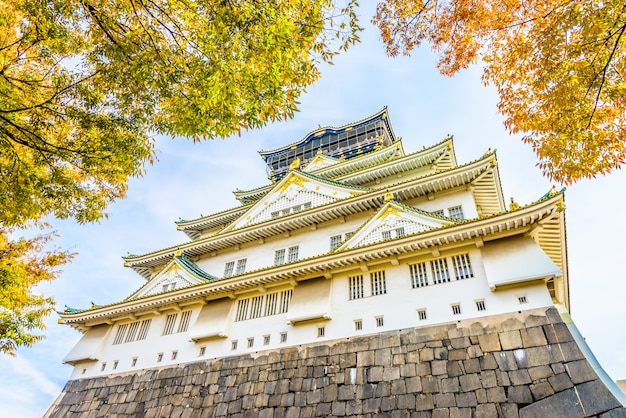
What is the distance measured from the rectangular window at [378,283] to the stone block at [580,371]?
5.74 metres

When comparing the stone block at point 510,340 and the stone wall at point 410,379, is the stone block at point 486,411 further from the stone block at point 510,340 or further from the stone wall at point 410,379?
the stone block at point 510,340

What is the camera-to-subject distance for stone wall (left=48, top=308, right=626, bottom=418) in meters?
8.99

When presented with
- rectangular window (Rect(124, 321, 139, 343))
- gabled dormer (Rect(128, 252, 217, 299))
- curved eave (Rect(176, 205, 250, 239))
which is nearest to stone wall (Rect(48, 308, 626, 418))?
rectangular window (Rect(124, 321, 139, 343))

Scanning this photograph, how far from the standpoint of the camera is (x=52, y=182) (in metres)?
9.84

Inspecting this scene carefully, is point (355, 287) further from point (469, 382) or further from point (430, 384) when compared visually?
point (469, 382)

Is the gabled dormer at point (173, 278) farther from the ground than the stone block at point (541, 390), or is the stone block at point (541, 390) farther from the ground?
the gabled dormer at point (173, 278)

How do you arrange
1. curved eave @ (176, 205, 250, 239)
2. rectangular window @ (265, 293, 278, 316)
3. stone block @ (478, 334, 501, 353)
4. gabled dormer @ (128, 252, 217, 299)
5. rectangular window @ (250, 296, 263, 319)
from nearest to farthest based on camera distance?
stone block @ (478, 334, 501, 353)
rectangular window @ (265, 293, 278, 316)
rectangular window @ (250, 296, 263, 319)
gabled dormer @ (128, 252, 217, 299)
curved eave @ (176, 205, 250, 239)

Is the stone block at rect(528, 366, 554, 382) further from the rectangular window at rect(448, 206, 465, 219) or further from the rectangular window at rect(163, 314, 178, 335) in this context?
the rectangular window at rect(163, 314, 178, 335)

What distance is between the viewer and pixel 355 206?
683 inches

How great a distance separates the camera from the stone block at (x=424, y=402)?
9797 millimetres

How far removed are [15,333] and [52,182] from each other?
11372 mm

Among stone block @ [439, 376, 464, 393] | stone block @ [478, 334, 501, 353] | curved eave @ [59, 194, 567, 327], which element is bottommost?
stone block @ [439, 376, 464, 393]

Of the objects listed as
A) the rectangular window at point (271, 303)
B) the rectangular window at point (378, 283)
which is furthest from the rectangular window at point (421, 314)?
the rectangular window at point (271, 303)

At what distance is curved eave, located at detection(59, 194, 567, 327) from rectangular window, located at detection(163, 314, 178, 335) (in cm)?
63
